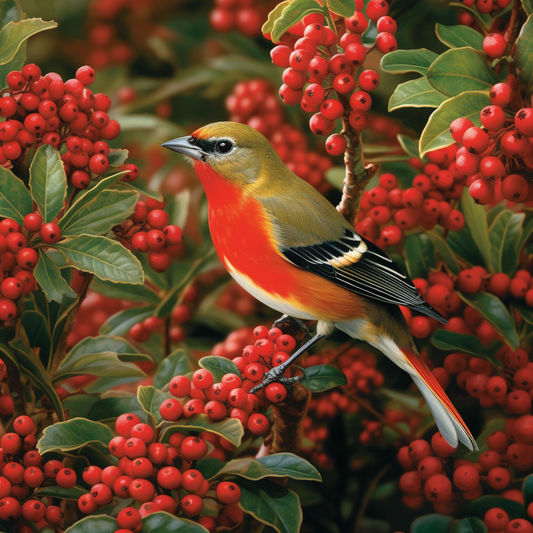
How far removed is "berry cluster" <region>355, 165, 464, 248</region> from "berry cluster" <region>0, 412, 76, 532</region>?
2.38 ft

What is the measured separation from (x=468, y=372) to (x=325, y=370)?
32 cm

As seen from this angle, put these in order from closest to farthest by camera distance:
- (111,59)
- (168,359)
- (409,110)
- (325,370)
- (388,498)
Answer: (325,370) < (168,359) < (388,498) < (409,110) < (111,59)

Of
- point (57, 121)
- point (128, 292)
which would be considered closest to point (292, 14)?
point (57, 121)

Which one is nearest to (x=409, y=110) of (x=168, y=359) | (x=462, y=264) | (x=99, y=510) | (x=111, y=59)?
(x=462, y=264)

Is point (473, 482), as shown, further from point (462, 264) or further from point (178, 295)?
point (178, 295)

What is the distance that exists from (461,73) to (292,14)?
27 cm

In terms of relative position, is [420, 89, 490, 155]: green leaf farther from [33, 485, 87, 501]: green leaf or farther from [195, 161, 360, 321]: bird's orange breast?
[33, 485, 87, 501]: green leaf

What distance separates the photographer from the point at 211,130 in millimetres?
1175

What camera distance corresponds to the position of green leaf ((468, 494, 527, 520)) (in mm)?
1054

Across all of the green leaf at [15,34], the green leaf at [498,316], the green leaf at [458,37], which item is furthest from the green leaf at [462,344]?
the green leaf at [15,34]

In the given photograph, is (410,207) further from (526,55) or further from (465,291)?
(526,55)

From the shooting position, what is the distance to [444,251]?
1.25 meters

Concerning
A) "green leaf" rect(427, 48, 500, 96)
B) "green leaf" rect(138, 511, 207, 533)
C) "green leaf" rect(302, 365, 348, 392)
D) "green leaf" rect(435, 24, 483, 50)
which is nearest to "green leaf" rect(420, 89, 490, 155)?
"green leaf" rect(427, 48, 500, 96)

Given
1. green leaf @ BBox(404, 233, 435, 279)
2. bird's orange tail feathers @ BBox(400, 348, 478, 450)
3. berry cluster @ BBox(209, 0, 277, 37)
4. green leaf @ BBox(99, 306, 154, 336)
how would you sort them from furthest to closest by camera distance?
berry cluster @ BBox(209, 0, 277, 37) < green leaf @ BBox(99, 306, 154, 336) < green leaf @ BBox(404, 233, 435, 279) < bird's orange tail feathers @ BBox(400, 348, 478, 450)
